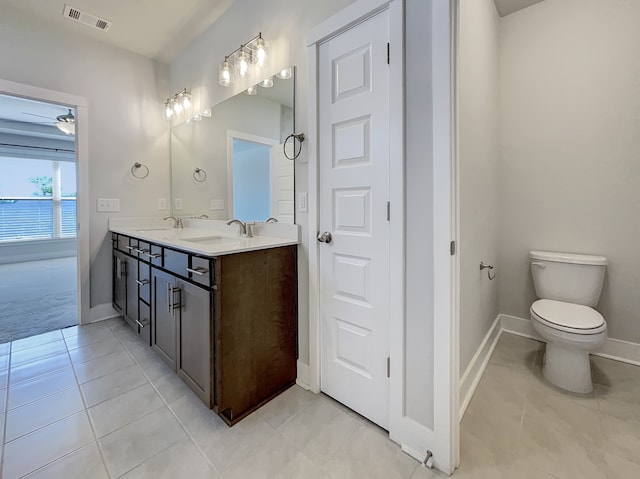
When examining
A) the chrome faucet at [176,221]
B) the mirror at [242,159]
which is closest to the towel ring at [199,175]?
the mirror at [242,159]

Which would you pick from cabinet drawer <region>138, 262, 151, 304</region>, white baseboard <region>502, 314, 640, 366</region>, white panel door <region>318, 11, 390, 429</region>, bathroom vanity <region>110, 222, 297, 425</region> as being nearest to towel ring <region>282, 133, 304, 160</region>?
white panel door <region>318, 11, 390, 429</region>

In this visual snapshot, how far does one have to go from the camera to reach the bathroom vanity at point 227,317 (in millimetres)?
1396

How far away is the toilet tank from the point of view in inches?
77.9

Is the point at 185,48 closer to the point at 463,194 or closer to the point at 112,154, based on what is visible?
the point at 112,154

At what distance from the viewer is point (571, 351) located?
1702 mm

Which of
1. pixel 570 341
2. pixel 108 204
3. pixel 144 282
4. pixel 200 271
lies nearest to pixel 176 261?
pixel 200 271

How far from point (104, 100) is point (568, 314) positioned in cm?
411

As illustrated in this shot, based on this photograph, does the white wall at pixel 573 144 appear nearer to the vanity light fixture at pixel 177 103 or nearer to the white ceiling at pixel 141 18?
the white ceiling at pixel 141 18

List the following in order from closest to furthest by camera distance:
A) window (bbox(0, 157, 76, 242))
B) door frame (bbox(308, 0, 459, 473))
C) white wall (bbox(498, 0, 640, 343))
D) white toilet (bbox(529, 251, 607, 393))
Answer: door frame (bbox(308, 0, 459, 473))
white toilet (bbox(529, 251, 607, 393))
white wall (bbox(498, 0, 640, 343))
window (bbox(0, 157, 76, 242))

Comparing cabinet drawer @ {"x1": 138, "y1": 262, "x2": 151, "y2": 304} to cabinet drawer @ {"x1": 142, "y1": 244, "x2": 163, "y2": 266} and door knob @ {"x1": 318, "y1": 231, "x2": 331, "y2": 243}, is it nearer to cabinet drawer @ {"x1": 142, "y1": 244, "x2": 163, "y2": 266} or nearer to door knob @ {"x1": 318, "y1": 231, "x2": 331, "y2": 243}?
cabinet drawer @ {"x1": 142, "y1": 244, "x2": 163, "y2": 266}

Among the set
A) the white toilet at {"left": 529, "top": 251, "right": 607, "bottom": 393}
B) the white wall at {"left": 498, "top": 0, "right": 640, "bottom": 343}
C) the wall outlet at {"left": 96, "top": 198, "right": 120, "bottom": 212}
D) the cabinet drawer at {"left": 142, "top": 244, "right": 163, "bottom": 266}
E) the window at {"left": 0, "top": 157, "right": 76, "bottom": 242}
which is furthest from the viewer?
the window at {"left": 0, "top": 157, "right": 76, "bottom": 242}

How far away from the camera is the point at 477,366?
6.02ft

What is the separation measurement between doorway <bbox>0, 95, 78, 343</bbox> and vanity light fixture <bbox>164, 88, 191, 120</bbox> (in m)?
2.37

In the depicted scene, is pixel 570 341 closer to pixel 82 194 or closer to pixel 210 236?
pixel 210 236
